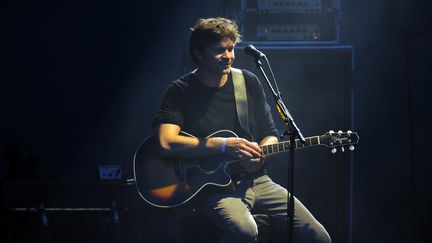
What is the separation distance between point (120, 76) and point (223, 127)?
189cm

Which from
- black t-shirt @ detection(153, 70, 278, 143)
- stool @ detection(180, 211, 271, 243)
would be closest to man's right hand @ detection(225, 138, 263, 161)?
black t-shirt @ detection(153, 70, 278, 143)

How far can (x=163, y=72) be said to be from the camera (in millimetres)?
4867

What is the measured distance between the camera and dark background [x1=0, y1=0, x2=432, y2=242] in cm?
473

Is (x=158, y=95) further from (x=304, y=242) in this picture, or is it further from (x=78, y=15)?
(x=304, y=242)

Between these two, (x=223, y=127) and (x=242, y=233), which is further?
(x=223, y=127)

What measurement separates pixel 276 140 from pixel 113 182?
119cm

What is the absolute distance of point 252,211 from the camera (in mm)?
3129

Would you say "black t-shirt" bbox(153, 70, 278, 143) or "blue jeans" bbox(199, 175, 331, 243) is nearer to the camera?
"blue jeans" bbox(199, 175, 331, 243)

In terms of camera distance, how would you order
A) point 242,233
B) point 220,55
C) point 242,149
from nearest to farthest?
1. point 242,233
2. point 242,149
3. point 220,55

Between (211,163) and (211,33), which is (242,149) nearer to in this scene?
(211,163)

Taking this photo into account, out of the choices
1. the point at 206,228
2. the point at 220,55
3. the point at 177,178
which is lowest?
the point at 206,228

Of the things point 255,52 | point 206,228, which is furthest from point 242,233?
point 255,52

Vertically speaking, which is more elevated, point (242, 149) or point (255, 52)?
point (255, 52)

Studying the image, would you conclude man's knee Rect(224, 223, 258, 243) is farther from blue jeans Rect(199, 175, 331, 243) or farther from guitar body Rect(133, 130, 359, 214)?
guitar body Rect(133, 130, 359, 214)
